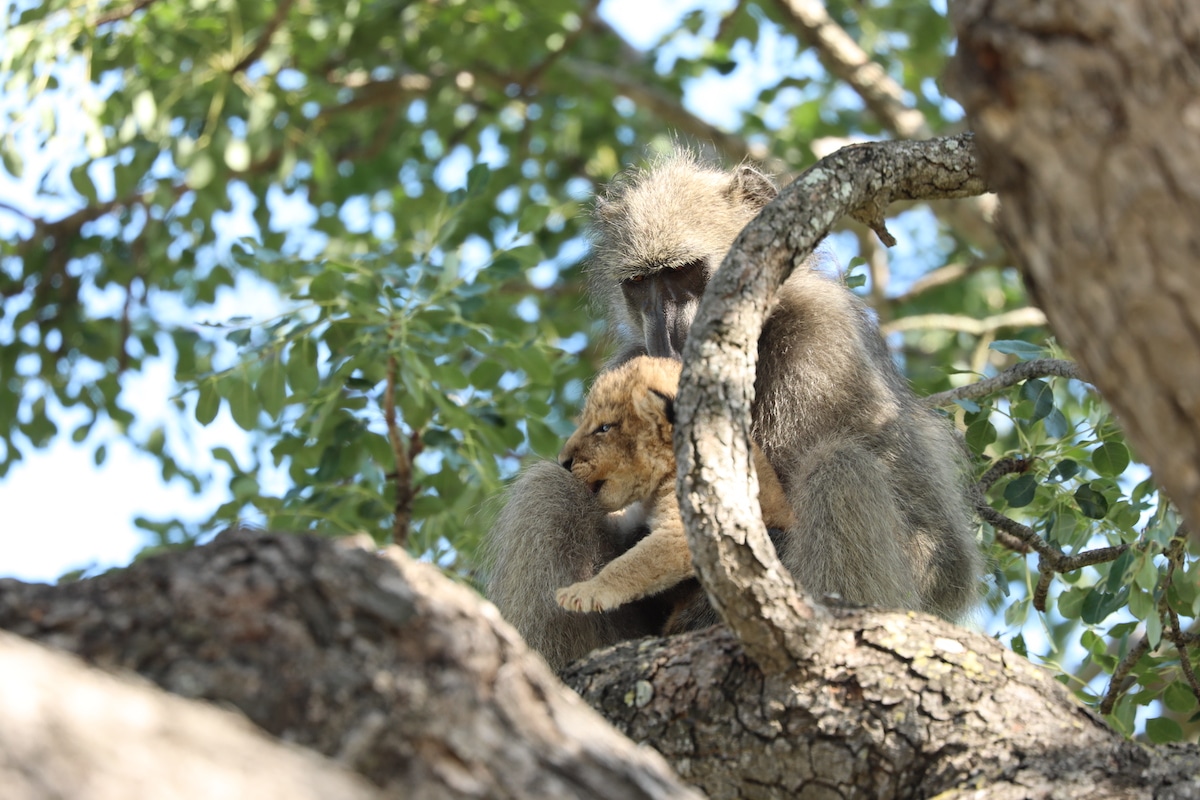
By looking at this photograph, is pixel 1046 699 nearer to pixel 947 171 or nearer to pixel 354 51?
pixel 947 171

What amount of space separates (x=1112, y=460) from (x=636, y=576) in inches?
62.9

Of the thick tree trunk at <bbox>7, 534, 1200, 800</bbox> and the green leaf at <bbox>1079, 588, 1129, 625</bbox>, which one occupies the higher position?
the thick tree trunk at <bbox>7, 534, 1200, 800</bbox>

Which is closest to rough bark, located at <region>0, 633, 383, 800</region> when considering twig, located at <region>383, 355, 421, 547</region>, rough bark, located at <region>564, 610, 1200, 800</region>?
rough bark, located at <region>564, 610, 1200, 800</region>

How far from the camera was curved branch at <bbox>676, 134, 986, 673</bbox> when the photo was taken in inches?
90.7

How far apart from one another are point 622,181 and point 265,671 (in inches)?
174

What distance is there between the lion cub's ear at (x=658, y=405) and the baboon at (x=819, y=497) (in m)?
0.47

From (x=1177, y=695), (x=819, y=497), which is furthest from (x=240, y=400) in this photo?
(x=1177, y=695)

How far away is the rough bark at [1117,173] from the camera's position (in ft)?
5.15

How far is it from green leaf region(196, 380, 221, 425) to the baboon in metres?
1.13

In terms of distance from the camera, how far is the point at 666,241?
502 centimetres

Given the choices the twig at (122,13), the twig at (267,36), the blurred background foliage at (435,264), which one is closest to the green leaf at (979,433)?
the blurred background foliage at (435,264)

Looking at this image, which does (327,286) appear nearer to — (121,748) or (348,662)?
(348,662)

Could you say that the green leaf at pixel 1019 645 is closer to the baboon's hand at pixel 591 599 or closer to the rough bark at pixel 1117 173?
the baboon's hand at pixel 591 599

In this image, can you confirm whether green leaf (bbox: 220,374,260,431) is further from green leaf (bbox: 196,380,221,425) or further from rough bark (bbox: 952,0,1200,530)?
rough bark (bbox: 952,0,1200,530)
